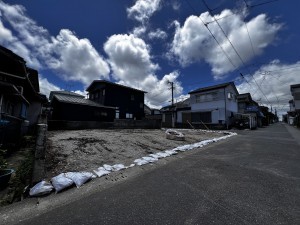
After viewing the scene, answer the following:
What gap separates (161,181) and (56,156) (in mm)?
3752

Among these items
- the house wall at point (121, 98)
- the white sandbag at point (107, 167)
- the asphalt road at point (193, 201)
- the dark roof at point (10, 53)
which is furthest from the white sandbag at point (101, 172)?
the house wall at point (121, 98)

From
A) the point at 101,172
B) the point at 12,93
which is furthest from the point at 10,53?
the point at 101,172

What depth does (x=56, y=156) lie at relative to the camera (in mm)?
5160

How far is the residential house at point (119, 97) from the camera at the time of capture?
83.0 feet

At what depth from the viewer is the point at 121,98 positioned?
26984 mm

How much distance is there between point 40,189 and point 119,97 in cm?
2417

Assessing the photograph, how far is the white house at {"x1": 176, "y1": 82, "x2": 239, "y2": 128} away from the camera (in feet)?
76.8

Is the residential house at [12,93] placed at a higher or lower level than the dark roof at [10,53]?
lower

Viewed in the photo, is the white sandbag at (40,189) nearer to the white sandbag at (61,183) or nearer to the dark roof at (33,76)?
the white sandbag at (61,183)

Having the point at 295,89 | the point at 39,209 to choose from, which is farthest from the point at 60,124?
the point at 295,89

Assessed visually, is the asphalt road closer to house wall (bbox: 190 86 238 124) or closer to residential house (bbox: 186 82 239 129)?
house wall (bbox: 190 86 238 124)

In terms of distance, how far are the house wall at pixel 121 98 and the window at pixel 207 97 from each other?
35.9 ft

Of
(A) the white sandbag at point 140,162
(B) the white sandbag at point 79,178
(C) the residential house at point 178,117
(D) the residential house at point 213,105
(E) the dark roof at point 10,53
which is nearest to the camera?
(B) the white sandbag at point 79,178

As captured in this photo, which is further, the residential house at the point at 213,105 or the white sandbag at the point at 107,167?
the residential house at the point at 213,105
